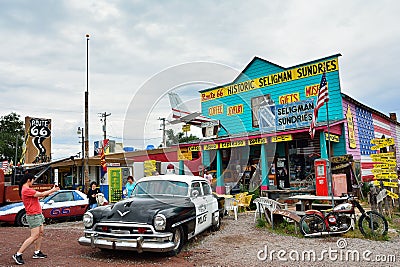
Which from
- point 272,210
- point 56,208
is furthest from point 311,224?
point 56,208

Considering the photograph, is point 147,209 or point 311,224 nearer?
point 147,209

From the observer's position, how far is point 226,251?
708cm

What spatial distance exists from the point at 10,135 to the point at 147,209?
45.2m

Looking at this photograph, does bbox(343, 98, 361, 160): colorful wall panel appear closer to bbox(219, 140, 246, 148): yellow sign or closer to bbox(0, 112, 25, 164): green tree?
bbox(219, 140, 246, 148): yellow sign

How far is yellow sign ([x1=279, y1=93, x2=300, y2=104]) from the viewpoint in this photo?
16.4 metres

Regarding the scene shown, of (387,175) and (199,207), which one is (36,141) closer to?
(199,207)

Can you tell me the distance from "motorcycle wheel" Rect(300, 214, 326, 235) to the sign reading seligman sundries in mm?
25317

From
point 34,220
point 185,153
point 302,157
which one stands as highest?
point 185,153

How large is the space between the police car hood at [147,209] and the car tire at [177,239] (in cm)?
31

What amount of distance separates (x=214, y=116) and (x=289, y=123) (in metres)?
5.35

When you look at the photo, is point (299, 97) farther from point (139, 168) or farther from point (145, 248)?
point (145, 248)

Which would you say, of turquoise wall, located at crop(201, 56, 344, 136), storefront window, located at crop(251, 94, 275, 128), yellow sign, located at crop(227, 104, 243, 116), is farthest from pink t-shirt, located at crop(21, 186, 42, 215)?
yellow sign, located at crop(227, 104, 243, 116)

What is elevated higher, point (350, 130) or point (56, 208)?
point (350, 130)

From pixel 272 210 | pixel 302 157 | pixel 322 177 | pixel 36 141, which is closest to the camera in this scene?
pixel 272 210
